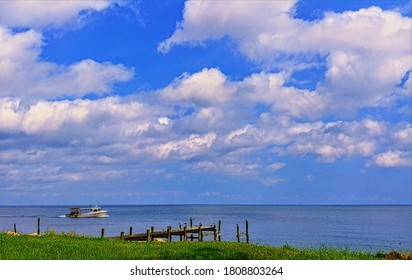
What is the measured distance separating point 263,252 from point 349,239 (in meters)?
59.4

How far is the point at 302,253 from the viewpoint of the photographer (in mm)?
25797

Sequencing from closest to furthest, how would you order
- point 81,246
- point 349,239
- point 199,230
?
point 81,246
point 199,230
point 349,239

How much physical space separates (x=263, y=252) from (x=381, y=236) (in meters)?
67.6

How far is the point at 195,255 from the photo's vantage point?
81.7 ft

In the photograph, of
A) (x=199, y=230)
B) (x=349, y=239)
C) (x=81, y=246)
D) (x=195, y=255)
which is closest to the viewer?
(x=195, y=255)
